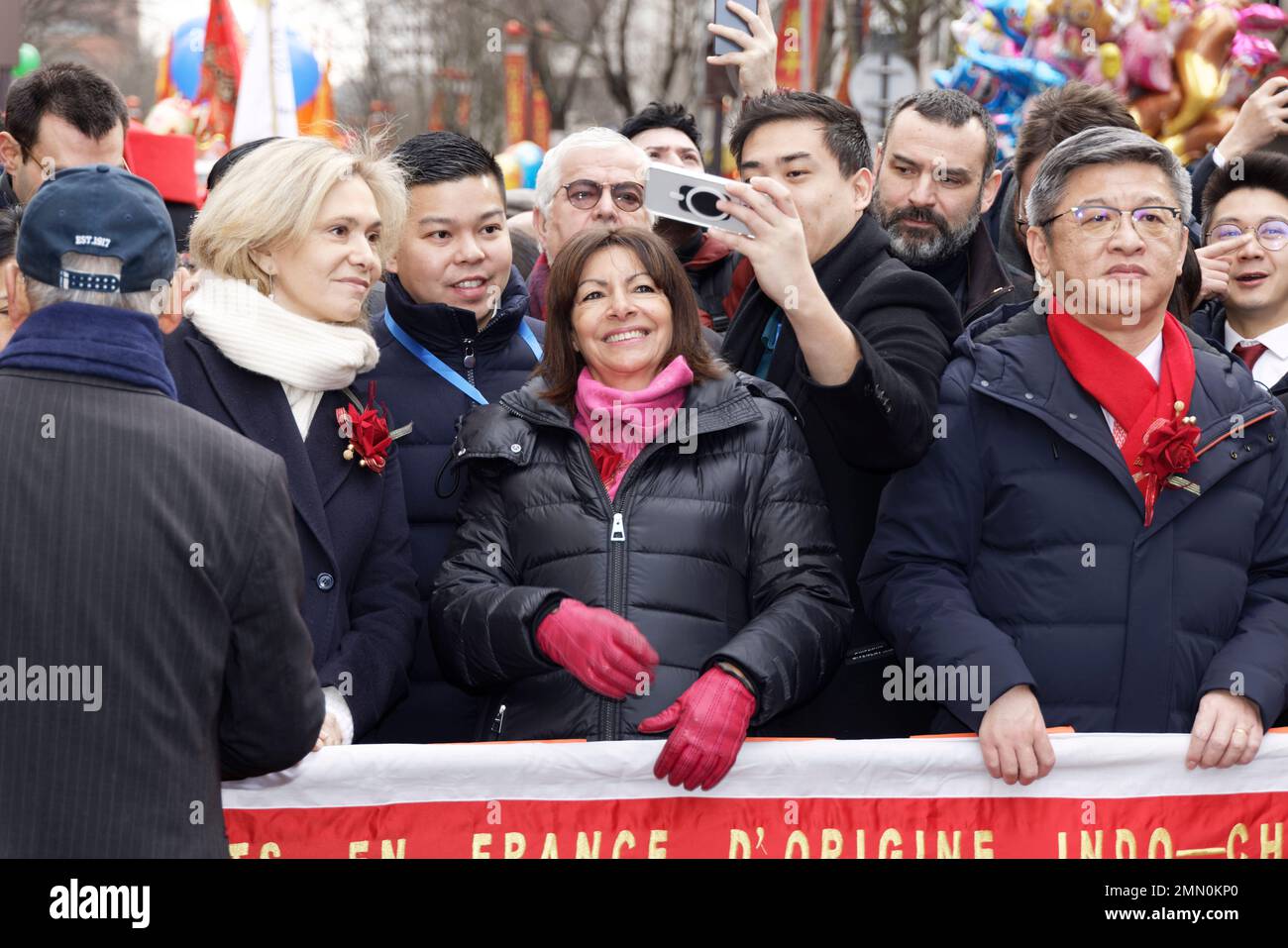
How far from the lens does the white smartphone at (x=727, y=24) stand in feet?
17.3

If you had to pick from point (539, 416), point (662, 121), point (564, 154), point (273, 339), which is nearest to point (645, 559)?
point (539, 416)

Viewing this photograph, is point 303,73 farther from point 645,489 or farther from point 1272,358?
point 645,489

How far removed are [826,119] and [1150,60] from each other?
726 centimetres

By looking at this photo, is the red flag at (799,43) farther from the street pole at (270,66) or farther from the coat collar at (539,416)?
the coat collar at (539,416)

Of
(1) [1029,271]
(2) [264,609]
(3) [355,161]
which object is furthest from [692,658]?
(1) [1029,271]

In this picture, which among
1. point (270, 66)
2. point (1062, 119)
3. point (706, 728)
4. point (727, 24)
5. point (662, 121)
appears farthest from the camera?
point (270, 66)

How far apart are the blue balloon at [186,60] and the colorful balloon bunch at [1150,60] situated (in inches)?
395

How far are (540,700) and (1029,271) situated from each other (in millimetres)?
3088

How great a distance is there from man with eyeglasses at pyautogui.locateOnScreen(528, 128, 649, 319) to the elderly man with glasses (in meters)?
1.83

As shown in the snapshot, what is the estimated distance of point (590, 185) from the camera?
17.8 feet

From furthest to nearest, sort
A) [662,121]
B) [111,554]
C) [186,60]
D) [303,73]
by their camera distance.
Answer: [303,73]
[186,60]
[662,121]
[111,554]

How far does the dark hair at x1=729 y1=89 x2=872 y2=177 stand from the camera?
4.54 m

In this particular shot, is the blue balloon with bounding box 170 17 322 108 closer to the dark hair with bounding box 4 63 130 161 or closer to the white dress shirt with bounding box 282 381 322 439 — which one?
the dark hair with bounding box 4 63 130 161

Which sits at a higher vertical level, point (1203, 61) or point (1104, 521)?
point (1203, 61)
